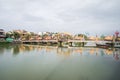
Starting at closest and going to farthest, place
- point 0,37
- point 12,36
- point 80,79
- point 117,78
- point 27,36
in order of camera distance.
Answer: point 80,79 → point 117,78 → point 0,37 → point 12,36 → point 27,36

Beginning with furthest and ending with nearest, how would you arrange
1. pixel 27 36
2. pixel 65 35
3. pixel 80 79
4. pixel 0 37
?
pixel 65 35
pixel 27 36
pixel 0 37
pixel 80 79

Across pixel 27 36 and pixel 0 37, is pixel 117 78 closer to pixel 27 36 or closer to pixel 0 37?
pixel 0 37

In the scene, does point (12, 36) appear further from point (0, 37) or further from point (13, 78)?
point (13, 78)

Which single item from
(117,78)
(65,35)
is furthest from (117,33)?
(117,78)

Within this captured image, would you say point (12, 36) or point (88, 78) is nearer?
point (88, 78)

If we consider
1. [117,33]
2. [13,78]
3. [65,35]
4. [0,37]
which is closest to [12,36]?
[0,37]

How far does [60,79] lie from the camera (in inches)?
507

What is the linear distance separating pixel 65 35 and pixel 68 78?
249 ft

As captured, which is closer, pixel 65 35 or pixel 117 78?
pixel 117 78

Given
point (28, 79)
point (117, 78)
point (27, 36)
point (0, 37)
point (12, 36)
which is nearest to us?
point (28, 79)

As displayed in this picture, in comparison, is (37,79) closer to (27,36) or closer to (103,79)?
(103,79)

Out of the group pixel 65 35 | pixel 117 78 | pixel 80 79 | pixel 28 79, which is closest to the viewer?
pixel 28 79

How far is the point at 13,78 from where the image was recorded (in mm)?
12383

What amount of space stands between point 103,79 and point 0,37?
219 feet
